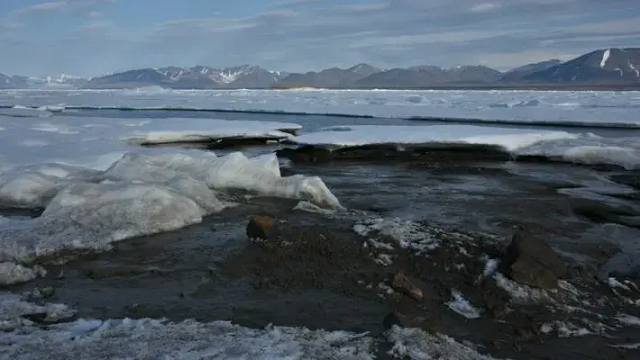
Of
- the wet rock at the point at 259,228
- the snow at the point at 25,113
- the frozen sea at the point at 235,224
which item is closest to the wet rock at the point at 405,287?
the frozen sea at the point at 235,224

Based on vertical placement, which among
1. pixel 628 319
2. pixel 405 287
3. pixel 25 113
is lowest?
pixel 628 319

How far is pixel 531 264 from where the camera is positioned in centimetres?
512

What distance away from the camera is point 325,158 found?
13438mm

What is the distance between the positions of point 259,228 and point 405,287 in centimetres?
199

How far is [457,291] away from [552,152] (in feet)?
30.4

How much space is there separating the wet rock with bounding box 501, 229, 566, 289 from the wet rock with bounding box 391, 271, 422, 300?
3.07 feet

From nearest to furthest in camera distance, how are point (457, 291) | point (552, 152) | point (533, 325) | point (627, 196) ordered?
1. point (533, 325)
2. point (457, 291)
3. point (627, 196)
4. point (552, 152)

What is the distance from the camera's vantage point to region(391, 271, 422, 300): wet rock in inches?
186

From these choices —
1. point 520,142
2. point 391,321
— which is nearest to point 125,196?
point 391,321

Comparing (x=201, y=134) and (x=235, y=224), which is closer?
(x=235, y=224)

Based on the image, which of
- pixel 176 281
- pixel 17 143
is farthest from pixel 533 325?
pixel 17 143

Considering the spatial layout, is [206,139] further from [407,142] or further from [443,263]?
[443,263]

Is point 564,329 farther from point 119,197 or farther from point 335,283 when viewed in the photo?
point 119,197

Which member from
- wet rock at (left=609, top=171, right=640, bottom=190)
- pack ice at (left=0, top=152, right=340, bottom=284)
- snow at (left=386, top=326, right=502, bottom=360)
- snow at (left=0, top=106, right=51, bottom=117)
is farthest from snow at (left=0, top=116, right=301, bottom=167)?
snow at (left=0, top=106, right=51, bottom=117)
